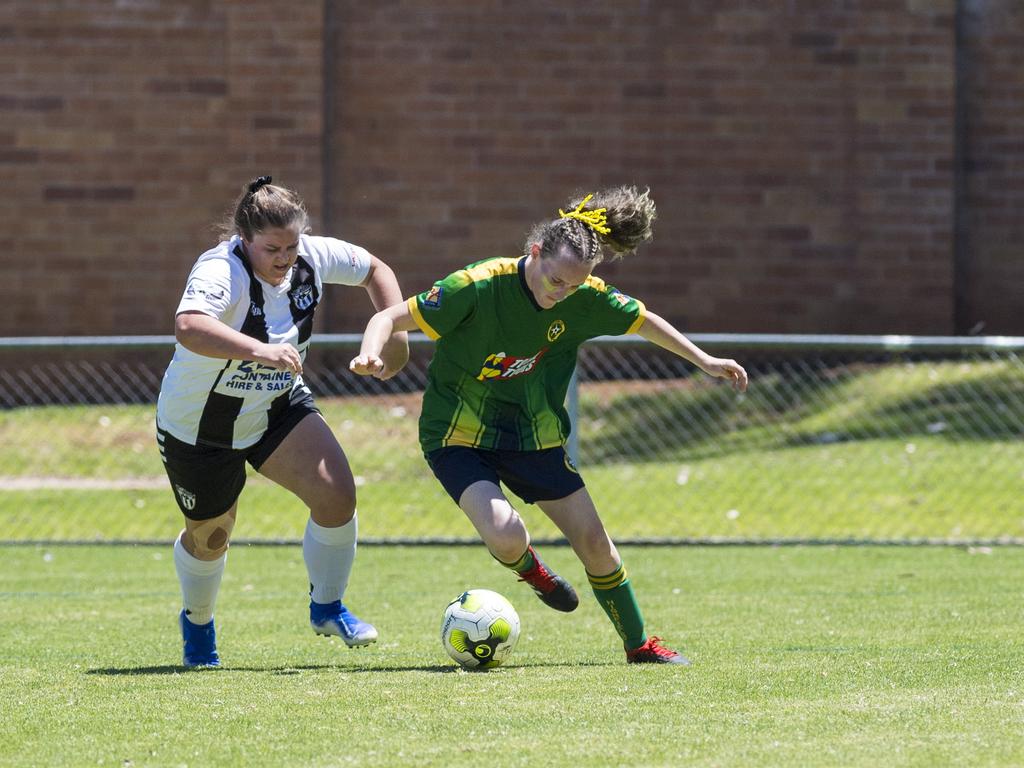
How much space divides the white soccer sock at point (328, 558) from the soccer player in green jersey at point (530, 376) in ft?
1.54

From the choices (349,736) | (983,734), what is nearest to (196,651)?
(349,736)

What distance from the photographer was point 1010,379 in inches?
515

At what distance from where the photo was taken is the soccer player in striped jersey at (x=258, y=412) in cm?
550

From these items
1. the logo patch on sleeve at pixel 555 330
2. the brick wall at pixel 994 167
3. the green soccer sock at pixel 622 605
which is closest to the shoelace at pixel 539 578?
the green soccer sock at pixel 622 605

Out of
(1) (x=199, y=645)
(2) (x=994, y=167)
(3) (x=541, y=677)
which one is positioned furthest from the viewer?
(2) (x=994, y=167)

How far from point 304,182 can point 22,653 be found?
29.3 feet

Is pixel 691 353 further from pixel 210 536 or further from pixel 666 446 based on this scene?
pixel 666 446

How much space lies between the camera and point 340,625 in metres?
5.96

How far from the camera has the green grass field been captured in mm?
4082

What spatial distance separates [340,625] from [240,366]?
1103mm

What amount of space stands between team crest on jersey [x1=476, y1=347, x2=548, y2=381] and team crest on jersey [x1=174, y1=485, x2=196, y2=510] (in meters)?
1.18

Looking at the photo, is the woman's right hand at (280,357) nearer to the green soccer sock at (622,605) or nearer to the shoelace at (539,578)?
the shoelace at (539,578)

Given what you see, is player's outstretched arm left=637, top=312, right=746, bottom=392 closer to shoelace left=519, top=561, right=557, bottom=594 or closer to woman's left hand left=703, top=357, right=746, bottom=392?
woman's left hand left=703, top=357, right=746, bottom=392

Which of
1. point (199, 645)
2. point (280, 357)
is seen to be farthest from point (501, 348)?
point (199, 645)
